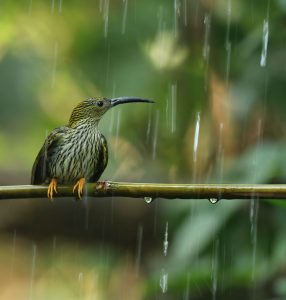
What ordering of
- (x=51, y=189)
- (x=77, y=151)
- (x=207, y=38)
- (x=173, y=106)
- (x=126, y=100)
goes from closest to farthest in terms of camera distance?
(x=51, y=189) < (x=126, y=100) < (x=77, y=151) < (x=207, y=38) < (x=173, y=106)

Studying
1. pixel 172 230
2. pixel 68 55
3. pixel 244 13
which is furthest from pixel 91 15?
pixel 172 230

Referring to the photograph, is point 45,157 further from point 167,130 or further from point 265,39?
point 265,39

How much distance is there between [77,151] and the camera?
523cm

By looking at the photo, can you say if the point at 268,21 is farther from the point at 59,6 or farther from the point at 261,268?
the point at 59,6

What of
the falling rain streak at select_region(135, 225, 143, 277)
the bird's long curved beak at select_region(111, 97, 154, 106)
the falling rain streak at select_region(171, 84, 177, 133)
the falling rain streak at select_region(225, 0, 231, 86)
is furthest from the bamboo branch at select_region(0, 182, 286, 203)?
the falling rain streak at select_region(171, 84, 177, 133)

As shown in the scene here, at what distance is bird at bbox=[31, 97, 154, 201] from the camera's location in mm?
5113

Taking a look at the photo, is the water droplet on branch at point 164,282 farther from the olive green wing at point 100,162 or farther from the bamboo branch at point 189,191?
the bamboo branch at point 189,191

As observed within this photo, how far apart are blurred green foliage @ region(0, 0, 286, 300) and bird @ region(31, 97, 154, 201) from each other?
553 mm

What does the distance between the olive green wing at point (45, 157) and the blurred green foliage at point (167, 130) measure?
2.30 feet

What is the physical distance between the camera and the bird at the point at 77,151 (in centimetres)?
511

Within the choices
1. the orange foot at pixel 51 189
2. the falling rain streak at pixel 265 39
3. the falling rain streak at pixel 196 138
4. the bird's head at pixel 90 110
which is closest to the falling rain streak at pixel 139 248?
the falling rain streak at pixel 196 138

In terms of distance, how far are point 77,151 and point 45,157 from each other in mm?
199

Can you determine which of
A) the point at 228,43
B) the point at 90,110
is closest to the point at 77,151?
the point at 90,110

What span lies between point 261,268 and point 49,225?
1.89 m
